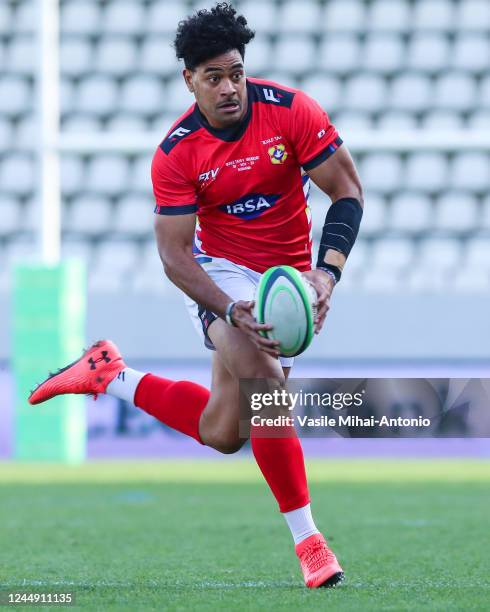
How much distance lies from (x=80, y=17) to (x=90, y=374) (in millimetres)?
9755

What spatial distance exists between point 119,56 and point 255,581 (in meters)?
10.2

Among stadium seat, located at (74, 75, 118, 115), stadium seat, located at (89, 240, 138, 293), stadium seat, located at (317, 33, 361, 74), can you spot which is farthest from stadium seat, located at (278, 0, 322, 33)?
stadium seat, located at (89, 240, 138, 293)

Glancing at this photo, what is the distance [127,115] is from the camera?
42.6ft

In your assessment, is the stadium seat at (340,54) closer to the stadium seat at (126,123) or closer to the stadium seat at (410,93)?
the stadium seat at (410,93)

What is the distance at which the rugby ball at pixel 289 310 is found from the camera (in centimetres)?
342

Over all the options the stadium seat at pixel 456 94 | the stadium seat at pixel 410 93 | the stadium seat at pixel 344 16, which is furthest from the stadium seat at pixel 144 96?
the stadium seat at pixel 456 94

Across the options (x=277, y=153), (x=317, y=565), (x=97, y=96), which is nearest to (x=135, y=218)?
(x=97, y=96)

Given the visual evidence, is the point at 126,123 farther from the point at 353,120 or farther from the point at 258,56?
the point at 353,120

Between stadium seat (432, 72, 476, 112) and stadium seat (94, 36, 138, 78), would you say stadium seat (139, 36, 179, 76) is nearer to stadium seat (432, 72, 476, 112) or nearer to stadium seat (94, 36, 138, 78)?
stadium seat (94, 36, 138, 78)

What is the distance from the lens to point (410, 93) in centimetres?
1277

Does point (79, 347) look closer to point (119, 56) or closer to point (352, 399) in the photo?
point (119, 56)

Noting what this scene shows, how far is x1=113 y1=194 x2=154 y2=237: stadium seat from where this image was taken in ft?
40.2

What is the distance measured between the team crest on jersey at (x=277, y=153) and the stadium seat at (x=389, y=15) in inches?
380

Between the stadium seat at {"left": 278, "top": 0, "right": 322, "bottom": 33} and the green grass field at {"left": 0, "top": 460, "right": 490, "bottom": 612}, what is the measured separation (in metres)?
5.75
